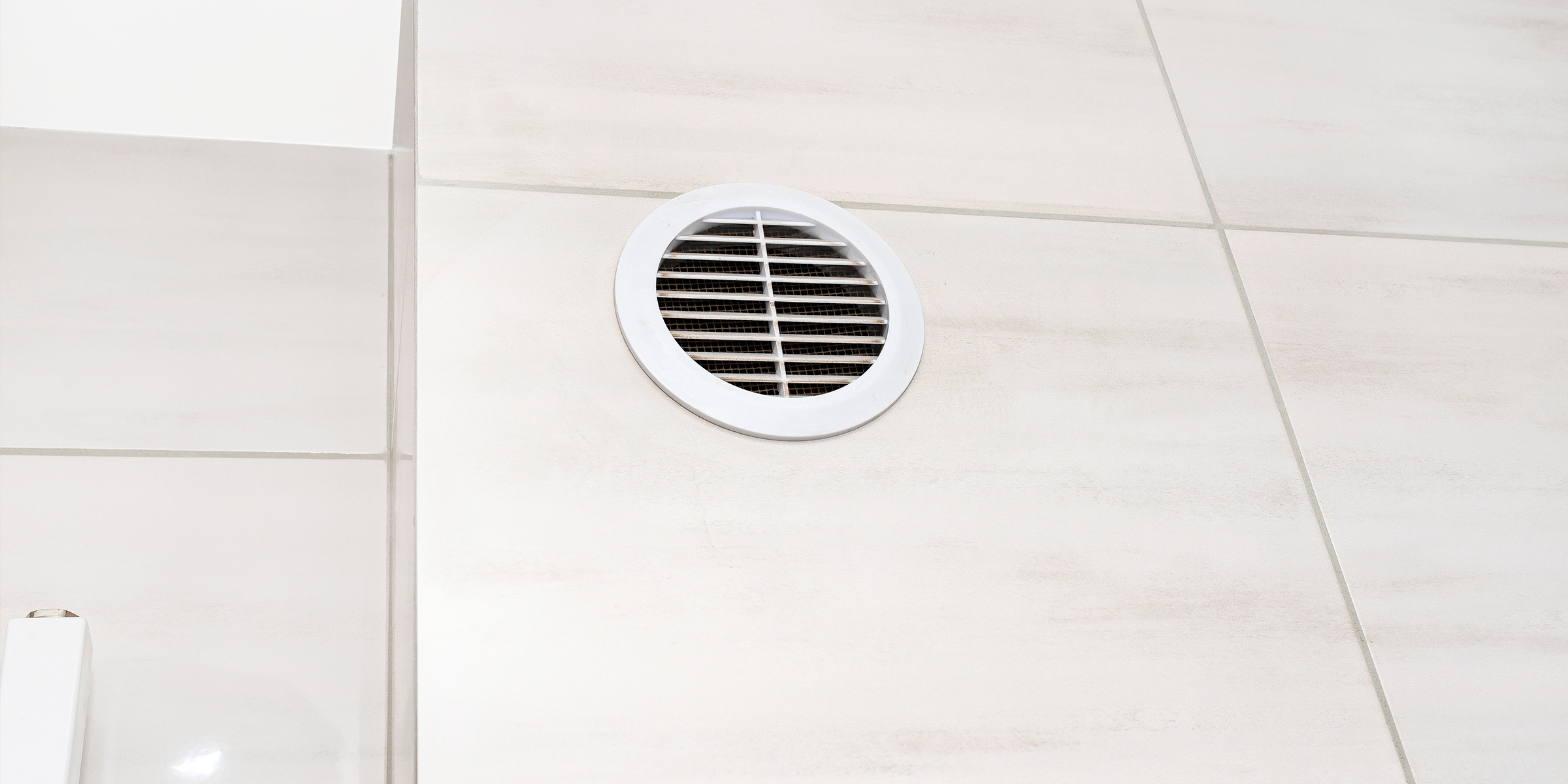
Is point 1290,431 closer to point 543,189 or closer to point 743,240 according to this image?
point 743,240

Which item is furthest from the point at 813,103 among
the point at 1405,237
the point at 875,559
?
the point at 1405,237

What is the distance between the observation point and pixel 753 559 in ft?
2.05

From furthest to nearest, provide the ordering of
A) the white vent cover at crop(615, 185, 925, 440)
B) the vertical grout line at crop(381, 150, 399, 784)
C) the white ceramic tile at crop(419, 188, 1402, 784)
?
the vertical grout line at crop(381, 150, 399, 784)
the white vent cover at crop(615, 185, 925, 440)
the white ceramic tile at crop(419, 188, 1402, 784)

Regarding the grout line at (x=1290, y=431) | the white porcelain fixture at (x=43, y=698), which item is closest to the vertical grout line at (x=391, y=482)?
the white porcelain fixture at (x=43, y=698)

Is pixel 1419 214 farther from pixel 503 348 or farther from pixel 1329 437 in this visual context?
pixel 503 348

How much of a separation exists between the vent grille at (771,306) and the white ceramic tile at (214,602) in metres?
0.33

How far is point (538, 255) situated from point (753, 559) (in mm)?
239

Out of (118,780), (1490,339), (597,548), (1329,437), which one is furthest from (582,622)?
(1490,339)

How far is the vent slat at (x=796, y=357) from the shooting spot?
0.69 meters

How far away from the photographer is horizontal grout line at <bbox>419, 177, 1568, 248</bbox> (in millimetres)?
722

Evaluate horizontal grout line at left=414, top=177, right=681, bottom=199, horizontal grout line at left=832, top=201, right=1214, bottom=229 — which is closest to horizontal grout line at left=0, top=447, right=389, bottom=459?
horizontal grout line at left=414, top=177, right=681, bottom=199

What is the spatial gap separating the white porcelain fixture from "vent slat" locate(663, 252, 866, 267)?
0.41 metres

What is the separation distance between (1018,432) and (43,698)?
58 centimetres

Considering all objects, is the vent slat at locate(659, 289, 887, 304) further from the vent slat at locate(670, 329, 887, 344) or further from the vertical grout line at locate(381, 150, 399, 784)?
the vertical grout line at locate(381, 150, 399, 784)
